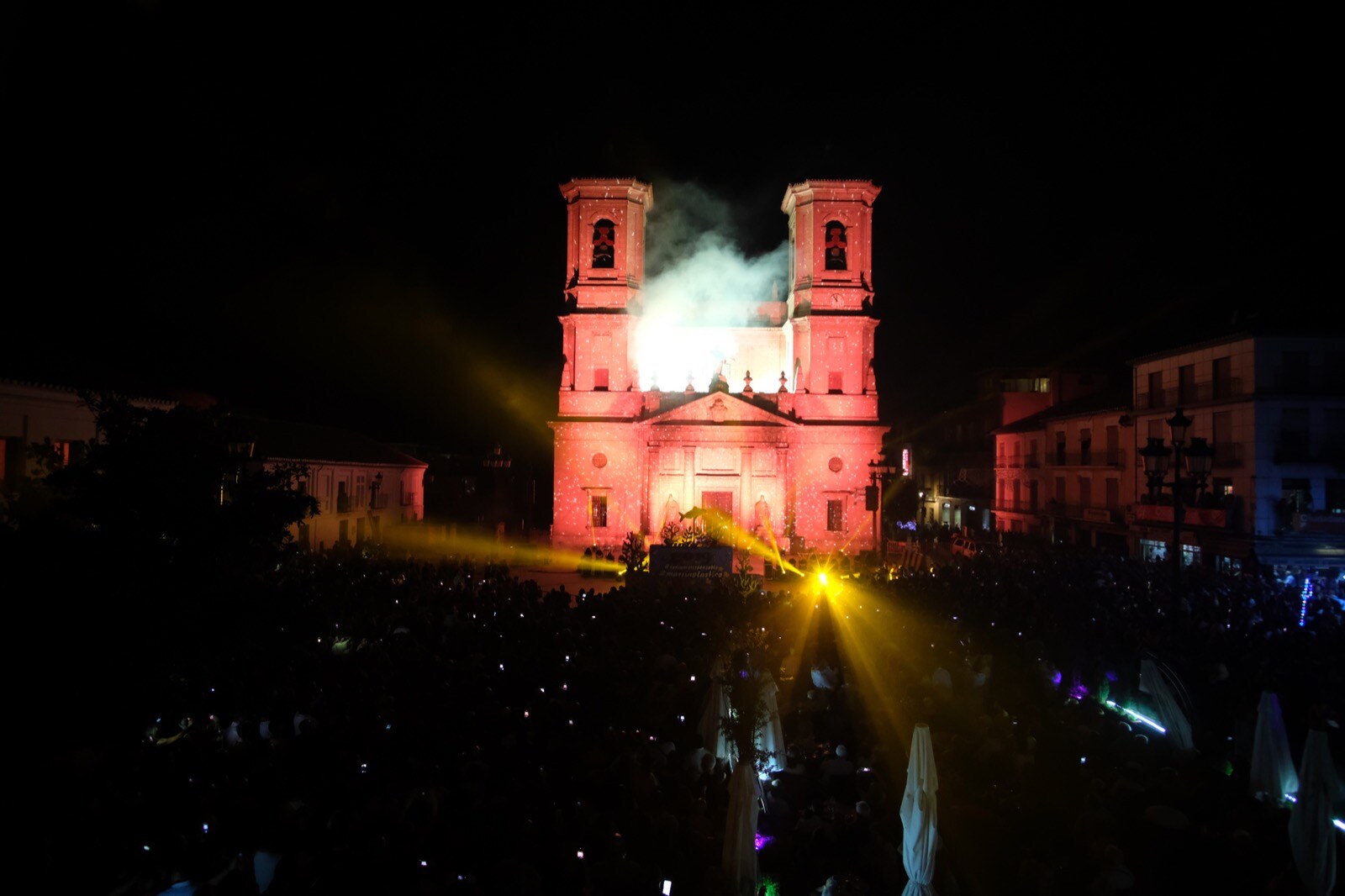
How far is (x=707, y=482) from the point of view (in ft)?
120

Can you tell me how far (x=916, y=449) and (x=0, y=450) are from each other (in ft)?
165

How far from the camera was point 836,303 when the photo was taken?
36.9m

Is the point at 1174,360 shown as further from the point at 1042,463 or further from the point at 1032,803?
the point at 1032,803

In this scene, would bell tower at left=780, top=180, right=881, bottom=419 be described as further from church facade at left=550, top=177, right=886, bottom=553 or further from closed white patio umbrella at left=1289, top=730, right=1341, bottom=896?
closed white patio umbrella at left=1289, top=730, right=1341, bottom=896

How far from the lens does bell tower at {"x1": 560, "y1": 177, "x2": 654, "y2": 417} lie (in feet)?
122

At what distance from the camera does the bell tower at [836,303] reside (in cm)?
3678

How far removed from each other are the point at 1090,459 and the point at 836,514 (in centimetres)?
1064

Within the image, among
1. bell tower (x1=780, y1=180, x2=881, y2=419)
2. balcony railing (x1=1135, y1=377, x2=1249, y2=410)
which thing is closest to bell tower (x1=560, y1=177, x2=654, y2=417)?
bell tower (x1=780, y1=180, x2=881, y2=419)

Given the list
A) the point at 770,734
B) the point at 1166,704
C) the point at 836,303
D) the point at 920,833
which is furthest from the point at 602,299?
the point at 920,833

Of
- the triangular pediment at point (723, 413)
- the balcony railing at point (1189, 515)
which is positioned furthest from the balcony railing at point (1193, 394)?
the triangular pediment at point (723, 413)

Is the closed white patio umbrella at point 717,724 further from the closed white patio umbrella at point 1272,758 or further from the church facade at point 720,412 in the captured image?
the church facade at point 720,412

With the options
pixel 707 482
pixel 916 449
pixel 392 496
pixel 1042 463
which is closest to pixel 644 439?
pixel 707 482

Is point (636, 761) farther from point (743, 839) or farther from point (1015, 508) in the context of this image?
point (1015, 508)

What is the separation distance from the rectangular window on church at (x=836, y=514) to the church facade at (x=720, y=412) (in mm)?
54
